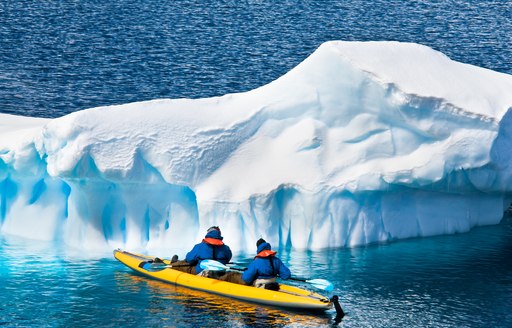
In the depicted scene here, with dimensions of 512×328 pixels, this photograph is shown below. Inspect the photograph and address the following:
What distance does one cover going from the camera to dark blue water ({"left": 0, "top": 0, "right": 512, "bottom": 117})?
4166 cm

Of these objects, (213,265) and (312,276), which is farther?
(312,276)

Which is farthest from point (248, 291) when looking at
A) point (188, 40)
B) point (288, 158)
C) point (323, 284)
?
point (188, 40)

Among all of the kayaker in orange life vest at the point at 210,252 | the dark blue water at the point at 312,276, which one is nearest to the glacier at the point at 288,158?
the dark blue water at the point at 312,276

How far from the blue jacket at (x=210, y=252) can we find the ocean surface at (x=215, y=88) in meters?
0.70

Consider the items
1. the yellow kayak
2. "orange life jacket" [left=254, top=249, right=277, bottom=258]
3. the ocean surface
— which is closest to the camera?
the yellow kayak

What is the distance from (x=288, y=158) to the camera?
69.9 feet

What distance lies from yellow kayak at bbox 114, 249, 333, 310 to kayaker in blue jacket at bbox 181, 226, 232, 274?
334mm

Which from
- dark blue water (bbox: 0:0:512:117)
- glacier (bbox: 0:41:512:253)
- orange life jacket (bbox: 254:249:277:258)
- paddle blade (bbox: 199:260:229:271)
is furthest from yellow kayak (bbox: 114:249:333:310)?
dark blue water (bbox: 0:0:512:117)

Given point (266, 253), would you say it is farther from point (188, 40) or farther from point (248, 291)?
point (188, 40)

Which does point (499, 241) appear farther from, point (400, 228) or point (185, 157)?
point (185, 157)

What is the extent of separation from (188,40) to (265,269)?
32290 mm

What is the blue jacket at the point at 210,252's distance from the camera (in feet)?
61.4

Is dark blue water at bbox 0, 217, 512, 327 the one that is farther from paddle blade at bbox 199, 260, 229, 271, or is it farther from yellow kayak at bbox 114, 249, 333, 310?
paddle blade at bbox 199, 260, 229, 271

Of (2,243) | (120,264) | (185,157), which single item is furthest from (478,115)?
(2,243)
